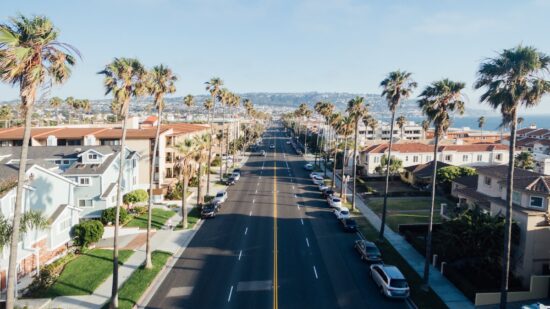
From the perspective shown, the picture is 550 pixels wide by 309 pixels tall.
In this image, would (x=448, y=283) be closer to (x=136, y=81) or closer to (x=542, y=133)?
(x=136, y=81)

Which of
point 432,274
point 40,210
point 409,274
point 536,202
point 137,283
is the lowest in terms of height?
point 137,283

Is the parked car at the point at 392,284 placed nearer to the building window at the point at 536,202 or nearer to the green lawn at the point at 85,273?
the building window at the point at 536,202

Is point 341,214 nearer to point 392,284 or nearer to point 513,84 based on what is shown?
point 392,284

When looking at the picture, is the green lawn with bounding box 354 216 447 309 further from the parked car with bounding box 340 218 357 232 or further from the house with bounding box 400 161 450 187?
the house with bounding box 400 161 450 187

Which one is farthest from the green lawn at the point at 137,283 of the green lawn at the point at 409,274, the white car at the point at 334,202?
the white car at the point at 334,202

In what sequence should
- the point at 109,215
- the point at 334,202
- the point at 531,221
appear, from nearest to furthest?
1. the point at 531,221
2. the point at 109,215
3. the point at 334,202

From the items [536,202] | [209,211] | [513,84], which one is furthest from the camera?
[209,211]

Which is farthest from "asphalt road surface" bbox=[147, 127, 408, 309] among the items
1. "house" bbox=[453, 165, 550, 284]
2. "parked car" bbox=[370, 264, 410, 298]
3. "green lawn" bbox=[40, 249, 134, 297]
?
"house" bbox=[453, 165, 550, 284]

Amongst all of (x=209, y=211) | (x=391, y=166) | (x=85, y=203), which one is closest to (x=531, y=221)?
(x=209, y=211)
